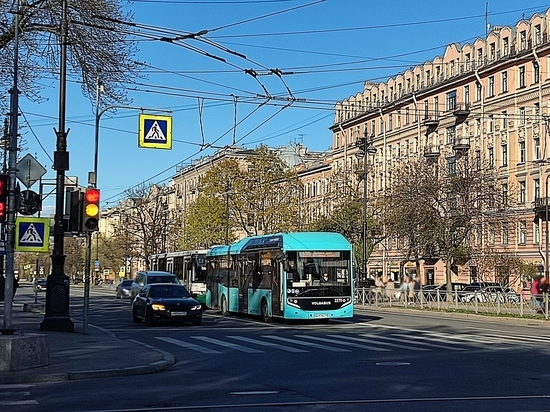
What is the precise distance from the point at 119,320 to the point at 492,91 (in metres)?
45.6

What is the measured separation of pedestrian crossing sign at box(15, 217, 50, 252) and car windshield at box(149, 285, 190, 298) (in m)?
12.2

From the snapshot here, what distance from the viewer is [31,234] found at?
19.0 m

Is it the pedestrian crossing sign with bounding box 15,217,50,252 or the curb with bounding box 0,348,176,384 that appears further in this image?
the pedestrian crossing sign with bounding box 15,217,50,252

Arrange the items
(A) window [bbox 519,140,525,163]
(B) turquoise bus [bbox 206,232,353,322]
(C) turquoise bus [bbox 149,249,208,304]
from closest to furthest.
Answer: (B) turquoise bus [bbox 206,232,353,322]
(C) turquoise bus [bbox 149,249,208,304]
(A) window [bbox 519,140,525,163]

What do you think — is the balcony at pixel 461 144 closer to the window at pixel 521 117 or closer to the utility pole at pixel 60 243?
the window at pixel 521 117

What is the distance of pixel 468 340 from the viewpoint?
2359 centimetres

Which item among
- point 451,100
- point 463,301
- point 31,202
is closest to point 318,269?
point 31,202

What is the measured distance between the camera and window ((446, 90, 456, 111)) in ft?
251

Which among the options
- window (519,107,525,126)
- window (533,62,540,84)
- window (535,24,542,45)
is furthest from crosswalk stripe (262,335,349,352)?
window (535,24,542,45)

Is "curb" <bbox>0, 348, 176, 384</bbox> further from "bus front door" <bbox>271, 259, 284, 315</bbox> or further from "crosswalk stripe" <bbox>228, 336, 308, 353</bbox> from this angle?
"bus front door" <bbox>271, 259, 284, 315</bbox>

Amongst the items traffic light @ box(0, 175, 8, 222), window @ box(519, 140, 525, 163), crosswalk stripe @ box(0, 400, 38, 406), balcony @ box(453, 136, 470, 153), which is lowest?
crosswalk stripe @ box(0, 400, 38, 406)

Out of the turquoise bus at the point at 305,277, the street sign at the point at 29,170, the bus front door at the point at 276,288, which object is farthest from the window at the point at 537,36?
the street sign at the point at 29,170

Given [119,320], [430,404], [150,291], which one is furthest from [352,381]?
[119,320]

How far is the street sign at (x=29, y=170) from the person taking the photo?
1859 centimetres
